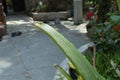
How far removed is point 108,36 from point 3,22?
20.8 feet

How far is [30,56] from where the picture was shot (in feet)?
21.7

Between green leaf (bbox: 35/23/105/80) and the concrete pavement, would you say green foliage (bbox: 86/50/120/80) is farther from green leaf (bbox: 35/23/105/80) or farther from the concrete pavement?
green leaf (bbox: 35/23/105/80)

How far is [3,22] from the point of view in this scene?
32.2 ft

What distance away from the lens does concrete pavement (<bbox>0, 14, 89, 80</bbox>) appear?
5.28 metres

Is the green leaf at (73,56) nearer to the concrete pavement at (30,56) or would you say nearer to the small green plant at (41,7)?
the concrete pavement at (30,56)

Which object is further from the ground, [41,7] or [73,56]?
[73,56]

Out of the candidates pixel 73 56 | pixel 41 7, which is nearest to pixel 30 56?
pixel 73 56

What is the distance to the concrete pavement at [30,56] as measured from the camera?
5.28m

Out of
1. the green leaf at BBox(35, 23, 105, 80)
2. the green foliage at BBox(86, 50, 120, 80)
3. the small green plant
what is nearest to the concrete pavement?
the green foliage at BBox(86, 50, 120, 80)

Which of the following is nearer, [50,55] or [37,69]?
[37,69]

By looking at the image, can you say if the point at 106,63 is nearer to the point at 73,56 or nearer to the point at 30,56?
the point at 73,56

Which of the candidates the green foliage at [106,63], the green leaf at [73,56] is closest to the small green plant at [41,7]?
the green foliage at [106,63]

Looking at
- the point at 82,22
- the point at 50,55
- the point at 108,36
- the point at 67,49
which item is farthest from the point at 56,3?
the point at 67,49

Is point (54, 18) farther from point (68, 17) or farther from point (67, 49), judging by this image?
point (67, 49)
